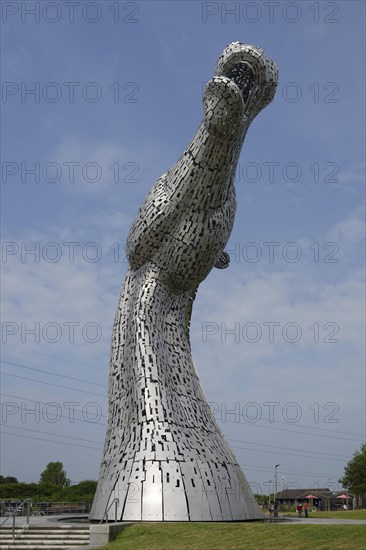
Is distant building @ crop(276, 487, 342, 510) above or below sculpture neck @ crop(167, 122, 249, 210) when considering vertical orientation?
below

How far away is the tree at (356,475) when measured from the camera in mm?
43688

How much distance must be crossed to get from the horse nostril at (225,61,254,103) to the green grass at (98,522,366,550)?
10.3m

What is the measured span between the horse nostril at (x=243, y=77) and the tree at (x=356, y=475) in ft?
113

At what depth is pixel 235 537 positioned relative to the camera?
11156 mm

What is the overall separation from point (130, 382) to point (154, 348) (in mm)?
1040

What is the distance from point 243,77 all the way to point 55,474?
5986 cm

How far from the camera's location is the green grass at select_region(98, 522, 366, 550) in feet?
34.6

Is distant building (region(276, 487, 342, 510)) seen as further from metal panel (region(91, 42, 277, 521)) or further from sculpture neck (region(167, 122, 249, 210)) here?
→ sculpture neck (region(167, 122, 249, 210))

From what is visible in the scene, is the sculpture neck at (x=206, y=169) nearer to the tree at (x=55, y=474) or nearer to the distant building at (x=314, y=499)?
the distant building at (x=314, y=499)

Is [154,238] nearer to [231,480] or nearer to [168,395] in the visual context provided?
[168,395]

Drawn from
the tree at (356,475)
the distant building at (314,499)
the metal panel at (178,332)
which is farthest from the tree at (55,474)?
the metal panel at (178,332)

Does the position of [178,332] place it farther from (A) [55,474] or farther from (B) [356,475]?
(A) [55,474]

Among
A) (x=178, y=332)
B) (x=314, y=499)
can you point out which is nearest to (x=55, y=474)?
(x=314, y=499)

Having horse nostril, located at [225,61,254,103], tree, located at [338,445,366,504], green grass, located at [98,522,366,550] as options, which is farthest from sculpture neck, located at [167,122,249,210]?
tree, located at [338,445,366,504]
